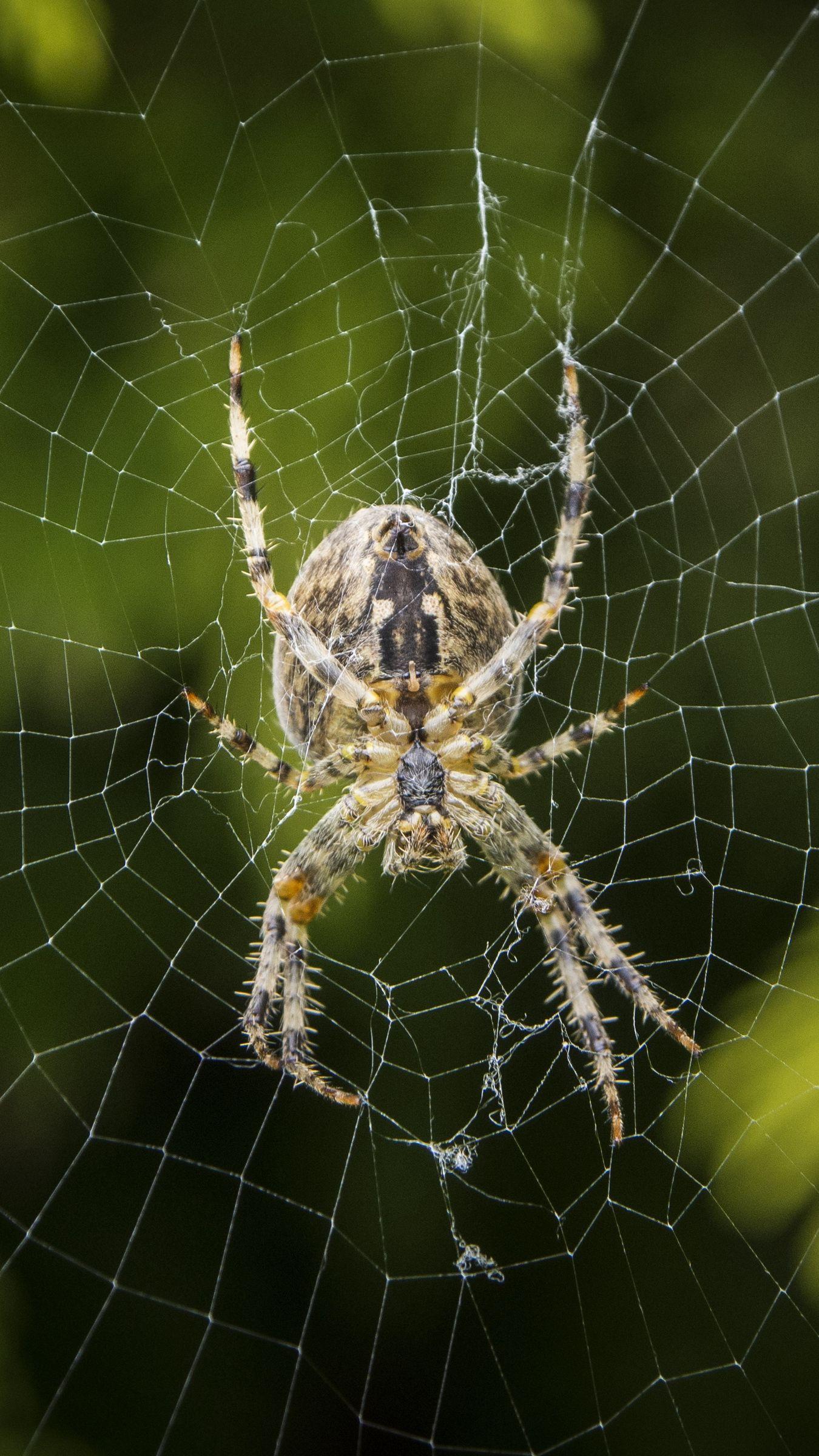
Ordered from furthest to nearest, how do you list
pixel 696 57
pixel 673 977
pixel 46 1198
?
1. pixel 673 977
2. pixel 46 1198
3. pixel 696 57

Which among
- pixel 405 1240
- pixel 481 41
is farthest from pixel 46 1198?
pixel 481 41

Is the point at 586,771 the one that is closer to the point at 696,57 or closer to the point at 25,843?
the point at 25,843

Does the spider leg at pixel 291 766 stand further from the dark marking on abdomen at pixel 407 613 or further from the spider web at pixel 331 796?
the dark marking on abdomen at pixel 407 613

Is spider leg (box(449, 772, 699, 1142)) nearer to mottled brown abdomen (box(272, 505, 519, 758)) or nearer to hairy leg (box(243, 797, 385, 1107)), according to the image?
mottled brown abdomen (box(272, 505, 519, 758))

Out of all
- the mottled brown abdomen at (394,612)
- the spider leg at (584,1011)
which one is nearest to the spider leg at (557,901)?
the spider leg at (584,1011)

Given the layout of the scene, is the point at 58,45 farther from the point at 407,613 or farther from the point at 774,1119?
the point at 774,1119

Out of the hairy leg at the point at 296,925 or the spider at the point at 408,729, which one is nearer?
the spider at the point at 408,729
